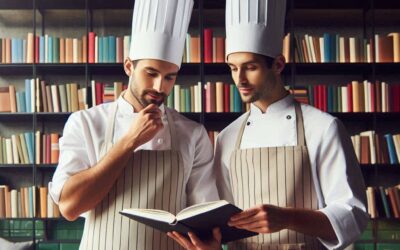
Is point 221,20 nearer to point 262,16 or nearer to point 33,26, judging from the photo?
point 33,26

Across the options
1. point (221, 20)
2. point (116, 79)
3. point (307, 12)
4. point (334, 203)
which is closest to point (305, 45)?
point (307, 12)

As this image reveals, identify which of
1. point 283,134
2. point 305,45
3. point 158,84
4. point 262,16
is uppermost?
point 305,45

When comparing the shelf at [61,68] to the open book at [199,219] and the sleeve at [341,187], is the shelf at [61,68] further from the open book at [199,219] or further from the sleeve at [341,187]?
the open book at [199,219]

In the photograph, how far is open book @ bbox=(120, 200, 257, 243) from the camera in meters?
1.47

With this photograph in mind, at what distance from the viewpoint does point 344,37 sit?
5.51 meters

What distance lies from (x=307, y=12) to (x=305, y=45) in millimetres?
414

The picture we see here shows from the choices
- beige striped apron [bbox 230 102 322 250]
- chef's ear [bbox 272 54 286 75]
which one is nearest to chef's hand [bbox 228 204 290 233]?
beige striped apron [bbox 230 102 322 250]

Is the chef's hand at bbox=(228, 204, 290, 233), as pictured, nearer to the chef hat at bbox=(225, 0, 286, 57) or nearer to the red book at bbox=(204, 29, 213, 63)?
the chef hat at bbox=(225, 0, 286, 57)

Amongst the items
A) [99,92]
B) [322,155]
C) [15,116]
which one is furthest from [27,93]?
[322,155]

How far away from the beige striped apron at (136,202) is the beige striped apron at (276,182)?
0.19 metres

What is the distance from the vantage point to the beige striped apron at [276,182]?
5.99ft

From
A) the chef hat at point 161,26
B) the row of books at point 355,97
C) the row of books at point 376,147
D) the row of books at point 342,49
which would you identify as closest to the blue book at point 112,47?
the row of books at point 342,49

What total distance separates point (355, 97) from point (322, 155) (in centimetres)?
350

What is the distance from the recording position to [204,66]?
527cm
